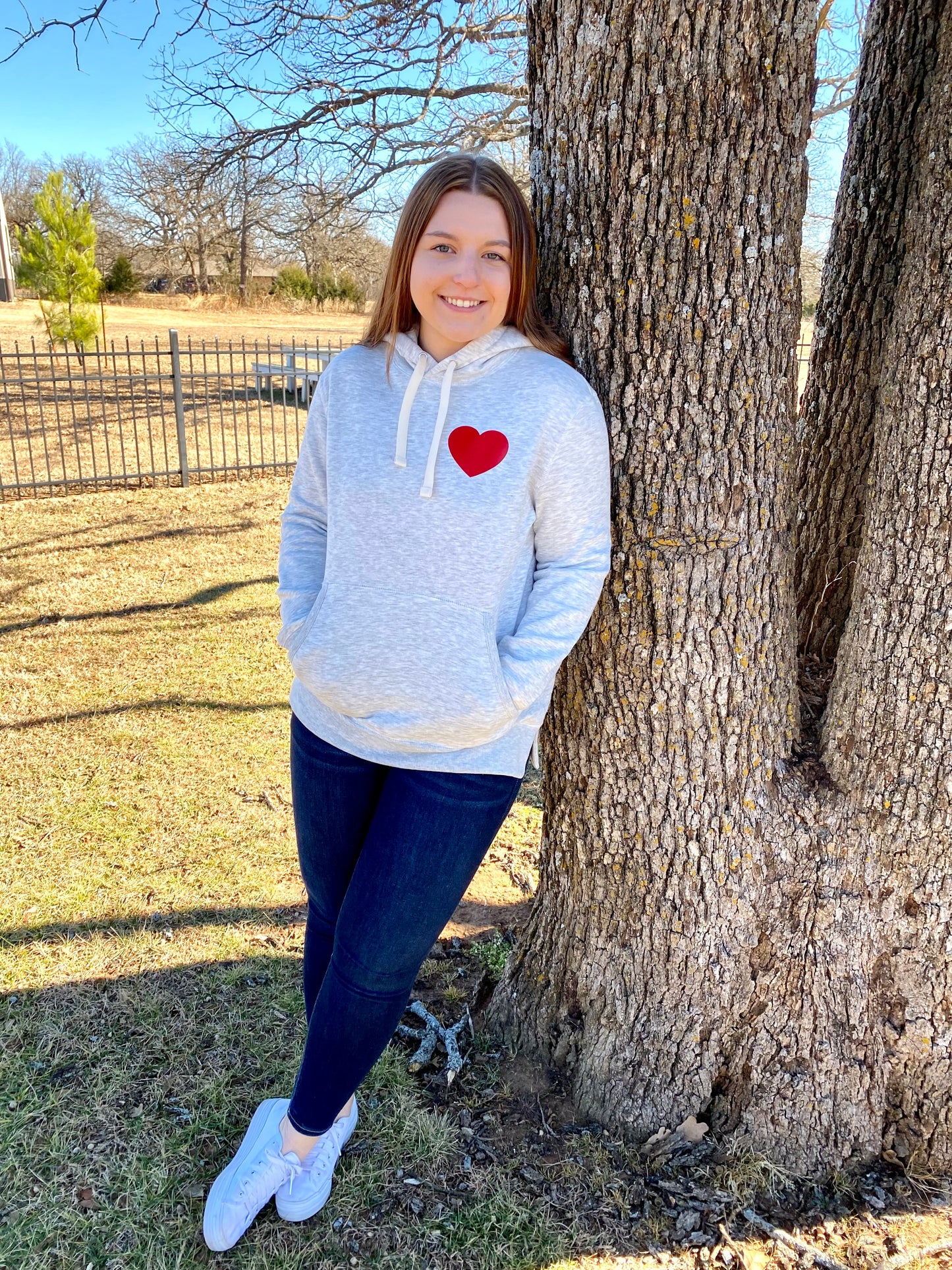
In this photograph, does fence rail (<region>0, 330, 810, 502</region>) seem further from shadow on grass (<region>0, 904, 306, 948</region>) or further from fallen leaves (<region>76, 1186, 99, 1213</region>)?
fallen leaves (<region>76, 1186, 99, 1213</region>)

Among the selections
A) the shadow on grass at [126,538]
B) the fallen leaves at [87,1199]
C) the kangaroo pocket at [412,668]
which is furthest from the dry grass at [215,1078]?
the shadow on grass at [126,538]

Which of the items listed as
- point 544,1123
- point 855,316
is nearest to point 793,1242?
point 544,1123

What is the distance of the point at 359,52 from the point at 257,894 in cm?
378

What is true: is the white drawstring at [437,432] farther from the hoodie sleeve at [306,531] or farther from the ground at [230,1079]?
the ground at [230,1079]

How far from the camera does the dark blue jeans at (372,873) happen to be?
5.40ft

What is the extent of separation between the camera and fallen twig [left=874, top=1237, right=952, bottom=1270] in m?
1.83

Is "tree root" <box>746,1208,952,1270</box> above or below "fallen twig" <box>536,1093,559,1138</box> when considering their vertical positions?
above

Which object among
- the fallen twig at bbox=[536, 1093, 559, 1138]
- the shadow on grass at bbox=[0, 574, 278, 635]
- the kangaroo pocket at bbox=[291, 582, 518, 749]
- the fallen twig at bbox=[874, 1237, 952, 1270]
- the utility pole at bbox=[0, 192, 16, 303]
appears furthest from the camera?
the utility pole at bbox=[0, 192, 16, 303]

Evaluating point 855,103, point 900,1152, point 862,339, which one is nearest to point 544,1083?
point 900,1152

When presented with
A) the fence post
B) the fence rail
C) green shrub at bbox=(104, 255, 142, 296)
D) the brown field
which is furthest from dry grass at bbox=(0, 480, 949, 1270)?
green shrub at bbox=(104, 255, 142, 296)

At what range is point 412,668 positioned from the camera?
1.55m

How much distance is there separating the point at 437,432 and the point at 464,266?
0.98ft

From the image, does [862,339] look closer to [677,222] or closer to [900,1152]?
[677,222]

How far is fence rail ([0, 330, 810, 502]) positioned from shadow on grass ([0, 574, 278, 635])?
2.84 metres
